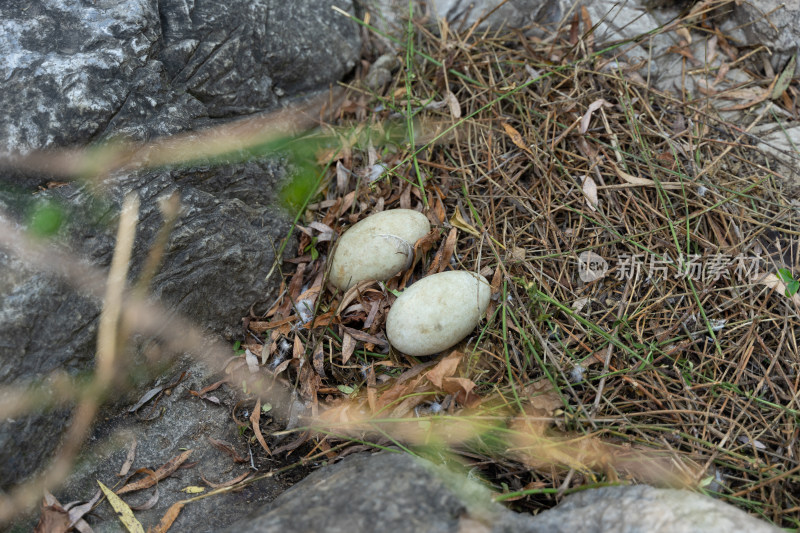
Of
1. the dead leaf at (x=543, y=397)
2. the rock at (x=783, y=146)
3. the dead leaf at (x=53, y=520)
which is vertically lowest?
the dead leaf at (x=53, y=520)

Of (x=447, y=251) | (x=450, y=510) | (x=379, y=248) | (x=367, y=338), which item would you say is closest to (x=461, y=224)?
(x=447, y=251)

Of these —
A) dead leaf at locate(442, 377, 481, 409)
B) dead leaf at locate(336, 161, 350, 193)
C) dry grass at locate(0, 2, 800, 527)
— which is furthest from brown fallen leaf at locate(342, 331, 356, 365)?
dead leaf at locate(336, 161, 350, 193)

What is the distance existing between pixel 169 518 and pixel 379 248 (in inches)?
46.3

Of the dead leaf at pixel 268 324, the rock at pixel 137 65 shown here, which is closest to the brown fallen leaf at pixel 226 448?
the dead leaf at pixel 268 324

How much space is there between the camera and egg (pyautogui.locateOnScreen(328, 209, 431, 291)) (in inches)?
90.3

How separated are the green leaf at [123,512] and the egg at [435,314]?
3.34 ft

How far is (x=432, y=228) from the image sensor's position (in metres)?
2.42

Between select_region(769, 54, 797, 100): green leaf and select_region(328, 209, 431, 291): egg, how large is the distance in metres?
1.79

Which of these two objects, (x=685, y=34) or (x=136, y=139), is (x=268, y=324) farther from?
(x=685, y=34)

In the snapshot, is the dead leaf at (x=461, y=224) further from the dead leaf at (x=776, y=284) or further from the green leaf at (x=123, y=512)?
the green leaf at (x=123, y=512)

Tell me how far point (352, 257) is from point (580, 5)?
1.77 meters

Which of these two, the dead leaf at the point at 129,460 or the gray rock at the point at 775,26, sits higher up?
the gray rock at the point at 775,26

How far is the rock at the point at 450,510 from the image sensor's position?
145 centimetres

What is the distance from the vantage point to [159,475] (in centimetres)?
196
